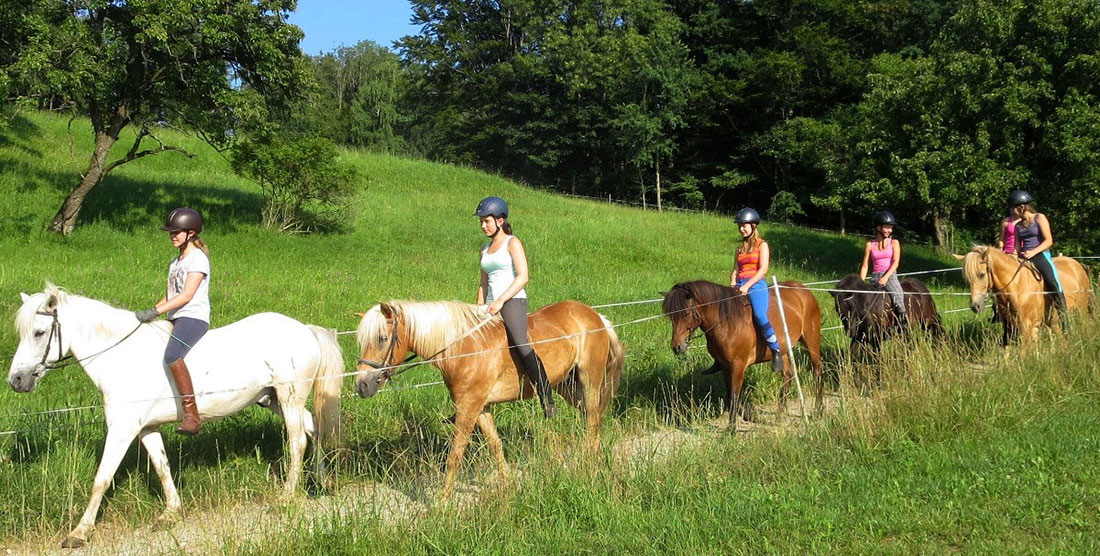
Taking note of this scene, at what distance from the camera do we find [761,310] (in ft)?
27.7

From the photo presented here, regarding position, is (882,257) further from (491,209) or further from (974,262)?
(491,209)

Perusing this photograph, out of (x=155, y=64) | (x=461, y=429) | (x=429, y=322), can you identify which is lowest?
(x=461, y=429)

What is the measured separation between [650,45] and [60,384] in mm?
42114

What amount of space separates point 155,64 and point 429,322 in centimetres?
1542

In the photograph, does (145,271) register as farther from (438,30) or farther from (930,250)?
(438,30)

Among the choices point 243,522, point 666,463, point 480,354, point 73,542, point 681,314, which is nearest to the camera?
point 243,522

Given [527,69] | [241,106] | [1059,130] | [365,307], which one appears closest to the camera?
[365,307]

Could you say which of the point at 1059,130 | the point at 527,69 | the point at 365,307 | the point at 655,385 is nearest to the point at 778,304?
the point at 655,385

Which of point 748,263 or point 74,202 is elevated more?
point 74,202

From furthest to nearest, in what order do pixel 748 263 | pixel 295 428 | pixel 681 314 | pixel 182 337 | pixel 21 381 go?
pixel 748 263 → pixel 681 314 → pixel 295 428 → pixel 182 337 → pixel 21 381

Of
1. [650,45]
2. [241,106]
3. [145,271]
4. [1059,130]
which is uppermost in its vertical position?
[650,45]

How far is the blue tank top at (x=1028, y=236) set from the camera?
10867mm

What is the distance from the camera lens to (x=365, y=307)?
1417cm

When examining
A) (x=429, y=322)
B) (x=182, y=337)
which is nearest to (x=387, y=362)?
(x=429, y=322)
